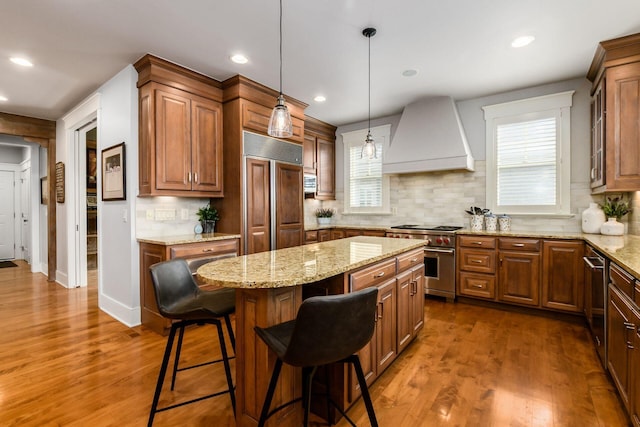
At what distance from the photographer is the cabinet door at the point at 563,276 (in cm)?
323

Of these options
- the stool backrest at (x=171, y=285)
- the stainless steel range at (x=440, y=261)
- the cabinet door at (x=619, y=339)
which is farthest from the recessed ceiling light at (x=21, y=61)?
the cabinet door at (x=619, y=339)

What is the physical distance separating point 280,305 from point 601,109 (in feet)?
11.9

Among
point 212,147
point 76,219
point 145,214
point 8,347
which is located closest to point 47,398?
point 8,347

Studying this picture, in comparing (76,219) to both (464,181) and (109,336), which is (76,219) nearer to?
(109,336)

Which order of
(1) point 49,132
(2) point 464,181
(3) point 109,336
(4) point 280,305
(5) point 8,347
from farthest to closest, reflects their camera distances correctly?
(1) point 49,132 → (2) point 464,181 → (3) point 109,336 → (5) point 8,347 → (4) point 280,305

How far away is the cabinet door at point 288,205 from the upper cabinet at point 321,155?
35.1 inches

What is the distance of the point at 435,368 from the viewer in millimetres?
2367

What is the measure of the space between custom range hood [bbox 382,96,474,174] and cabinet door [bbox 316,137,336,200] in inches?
47.6

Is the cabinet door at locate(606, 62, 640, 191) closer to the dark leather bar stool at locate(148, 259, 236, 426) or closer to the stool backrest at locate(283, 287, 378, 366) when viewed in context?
the stool backrest at locate(283, 287, 378, 366)

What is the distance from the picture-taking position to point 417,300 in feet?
9.07

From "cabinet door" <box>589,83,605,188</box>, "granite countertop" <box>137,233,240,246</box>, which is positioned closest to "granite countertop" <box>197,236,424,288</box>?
"granite countertop" <box>137,233,240,246</box>

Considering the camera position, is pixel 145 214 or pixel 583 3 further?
pixel 145 214

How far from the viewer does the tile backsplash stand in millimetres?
3738

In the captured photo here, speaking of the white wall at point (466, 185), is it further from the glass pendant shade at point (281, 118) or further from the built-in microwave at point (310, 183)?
the glass pendant shade at point (281, 118)
